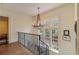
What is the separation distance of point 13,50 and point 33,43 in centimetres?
31

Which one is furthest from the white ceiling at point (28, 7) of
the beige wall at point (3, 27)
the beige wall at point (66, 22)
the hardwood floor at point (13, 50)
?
the hardwood floor at point (13, 50)

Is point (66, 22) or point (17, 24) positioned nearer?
point (66, 22)

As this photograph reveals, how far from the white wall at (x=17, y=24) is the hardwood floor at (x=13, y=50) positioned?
10cm

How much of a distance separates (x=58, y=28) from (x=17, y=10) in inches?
26.0

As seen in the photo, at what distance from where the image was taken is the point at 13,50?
1559mm

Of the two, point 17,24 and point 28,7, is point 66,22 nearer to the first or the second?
point 28,7

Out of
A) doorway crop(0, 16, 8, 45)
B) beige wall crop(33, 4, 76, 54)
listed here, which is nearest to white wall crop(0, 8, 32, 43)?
doorway crop(0, 16, 8, 45)

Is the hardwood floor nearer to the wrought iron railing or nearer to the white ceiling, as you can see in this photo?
the wrought iron railing

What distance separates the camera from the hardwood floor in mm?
1508

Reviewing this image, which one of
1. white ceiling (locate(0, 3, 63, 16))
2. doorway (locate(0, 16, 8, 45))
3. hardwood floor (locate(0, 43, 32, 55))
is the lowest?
hardwood floor (locate(0, 43, 32, 55))

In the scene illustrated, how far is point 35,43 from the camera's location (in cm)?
166

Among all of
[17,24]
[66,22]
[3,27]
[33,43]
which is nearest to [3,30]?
[3,27]

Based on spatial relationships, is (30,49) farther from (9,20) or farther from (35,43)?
(9,20)

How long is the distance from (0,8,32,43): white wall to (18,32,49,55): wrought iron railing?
0.08 metres
